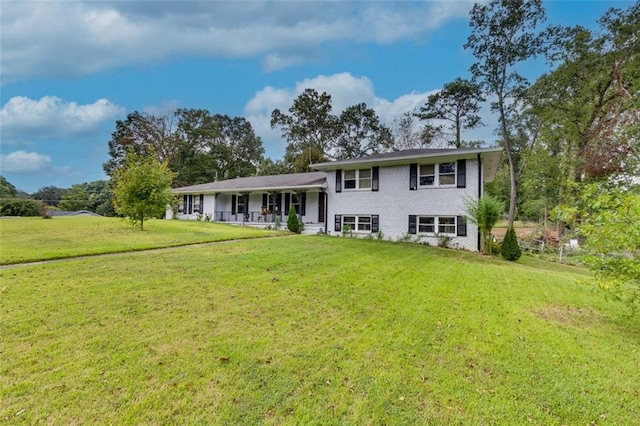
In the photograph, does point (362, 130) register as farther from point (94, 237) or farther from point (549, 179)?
point (94, 237)

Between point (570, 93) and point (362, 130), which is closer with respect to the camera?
point (570, 93)

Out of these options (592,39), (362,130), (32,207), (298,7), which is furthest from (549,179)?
(32,207)

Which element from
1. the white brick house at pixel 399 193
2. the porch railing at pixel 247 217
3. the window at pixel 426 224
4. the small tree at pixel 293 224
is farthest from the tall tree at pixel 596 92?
the porch railing at pixel 247 217

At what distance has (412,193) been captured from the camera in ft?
51.4

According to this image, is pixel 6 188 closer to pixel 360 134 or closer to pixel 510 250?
pixel 360 134

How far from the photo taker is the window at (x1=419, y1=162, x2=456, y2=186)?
14820 millimetres

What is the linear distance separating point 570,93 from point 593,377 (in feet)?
80.9

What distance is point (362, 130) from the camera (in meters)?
36.5

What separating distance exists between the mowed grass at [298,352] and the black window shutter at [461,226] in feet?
25.5

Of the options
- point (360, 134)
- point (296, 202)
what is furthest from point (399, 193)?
point (360, 134)

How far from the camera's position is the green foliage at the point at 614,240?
4.19 metres

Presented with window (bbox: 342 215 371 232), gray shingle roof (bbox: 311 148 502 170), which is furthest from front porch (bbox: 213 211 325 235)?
gray shingle roof (bbox: 311 148 502 170)

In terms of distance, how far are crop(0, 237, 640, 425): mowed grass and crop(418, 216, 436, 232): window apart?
8622 millimetres

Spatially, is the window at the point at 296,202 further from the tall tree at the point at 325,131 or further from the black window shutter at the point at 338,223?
the tall tree at the point at 325,131
